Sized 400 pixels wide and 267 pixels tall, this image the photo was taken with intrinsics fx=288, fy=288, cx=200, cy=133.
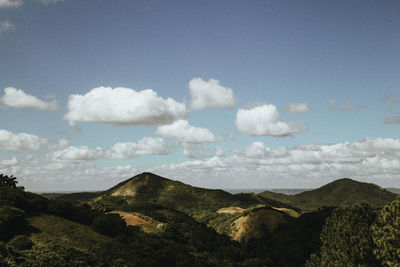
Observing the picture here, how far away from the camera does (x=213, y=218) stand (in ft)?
395

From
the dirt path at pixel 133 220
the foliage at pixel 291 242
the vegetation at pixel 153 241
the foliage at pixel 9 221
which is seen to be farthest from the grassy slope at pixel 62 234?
the foliage at pixel 291 242

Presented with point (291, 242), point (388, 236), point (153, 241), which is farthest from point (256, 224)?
point (388, 236)

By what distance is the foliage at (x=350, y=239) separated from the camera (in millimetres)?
35412

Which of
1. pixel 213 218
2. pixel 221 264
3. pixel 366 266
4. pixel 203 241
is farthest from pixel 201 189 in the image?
pixel 366 266

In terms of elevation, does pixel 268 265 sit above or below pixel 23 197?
below

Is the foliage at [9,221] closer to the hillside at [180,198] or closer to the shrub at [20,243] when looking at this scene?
the shrub at [20,243]

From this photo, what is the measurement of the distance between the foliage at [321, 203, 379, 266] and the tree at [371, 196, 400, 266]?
197 cm

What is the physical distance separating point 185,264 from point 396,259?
80.3 ft

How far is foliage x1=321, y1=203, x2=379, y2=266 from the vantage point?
35.4 m

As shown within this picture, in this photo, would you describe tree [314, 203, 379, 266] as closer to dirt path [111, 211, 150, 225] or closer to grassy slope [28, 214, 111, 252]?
grassy slope [28, 214, 111, 252]

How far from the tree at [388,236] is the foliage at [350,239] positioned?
6.45 ft

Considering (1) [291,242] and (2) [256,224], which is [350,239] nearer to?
(1) [291,242]

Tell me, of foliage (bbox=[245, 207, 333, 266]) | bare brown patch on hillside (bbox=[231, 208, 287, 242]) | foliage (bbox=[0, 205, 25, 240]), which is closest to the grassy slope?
foliage (bbox=[0, 205, 25, 240])

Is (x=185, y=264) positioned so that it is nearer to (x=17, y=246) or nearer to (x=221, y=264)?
(x=221, y=264)
